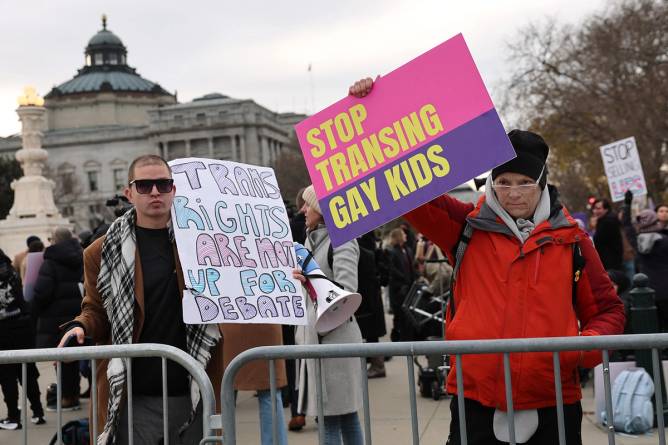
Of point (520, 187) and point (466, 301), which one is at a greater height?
point (520, 187)

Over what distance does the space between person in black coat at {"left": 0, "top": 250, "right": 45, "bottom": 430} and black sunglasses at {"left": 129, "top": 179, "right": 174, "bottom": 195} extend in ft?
15.2

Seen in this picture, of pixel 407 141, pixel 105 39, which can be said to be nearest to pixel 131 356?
pixel 407 141

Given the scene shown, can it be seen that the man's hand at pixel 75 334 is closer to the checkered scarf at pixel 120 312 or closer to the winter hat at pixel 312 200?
the checkered scarf at pixel 120 312

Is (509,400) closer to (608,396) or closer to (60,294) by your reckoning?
(608,396)

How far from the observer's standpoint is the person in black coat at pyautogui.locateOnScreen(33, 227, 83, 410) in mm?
9266

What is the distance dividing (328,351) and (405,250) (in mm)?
10778

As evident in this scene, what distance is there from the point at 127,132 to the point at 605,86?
270ft

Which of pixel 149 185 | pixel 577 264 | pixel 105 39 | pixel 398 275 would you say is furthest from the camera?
pixel 105 39

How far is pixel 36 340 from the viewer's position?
9.59 meters

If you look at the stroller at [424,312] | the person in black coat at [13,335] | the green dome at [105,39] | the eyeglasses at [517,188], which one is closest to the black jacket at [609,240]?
the stroller at [424,312]

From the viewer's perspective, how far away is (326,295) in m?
4.88

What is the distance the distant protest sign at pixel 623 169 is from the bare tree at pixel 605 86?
21689 millimetres

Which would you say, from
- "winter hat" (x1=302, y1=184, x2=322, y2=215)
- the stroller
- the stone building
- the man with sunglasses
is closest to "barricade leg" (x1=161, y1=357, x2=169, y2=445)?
the man with sunglasses

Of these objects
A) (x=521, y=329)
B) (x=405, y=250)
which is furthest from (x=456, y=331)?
(x=405, y=250)
